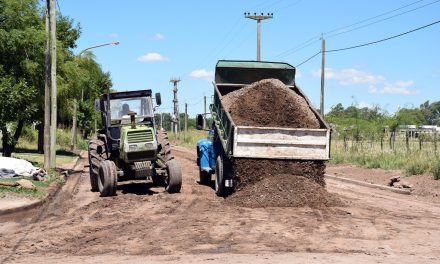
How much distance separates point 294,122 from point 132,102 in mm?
4670

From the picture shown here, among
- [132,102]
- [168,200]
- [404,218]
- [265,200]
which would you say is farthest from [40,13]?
[404,218]

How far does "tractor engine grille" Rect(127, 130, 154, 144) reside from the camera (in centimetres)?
1502

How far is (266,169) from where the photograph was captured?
13.4 metres

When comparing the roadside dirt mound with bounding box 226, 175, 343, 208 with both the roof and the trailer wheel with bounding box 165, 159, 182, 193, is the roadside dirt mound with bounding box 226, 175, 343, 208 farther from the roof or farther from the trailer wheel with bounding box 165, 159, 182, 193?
the roof

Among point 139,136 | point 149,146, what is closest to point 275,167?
point 149,146

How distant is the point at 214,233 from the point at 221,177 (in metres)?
4.75

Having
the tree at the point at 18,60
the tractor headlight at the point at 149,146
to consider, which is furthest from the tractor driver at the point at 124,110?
the tree at the point at 18,60

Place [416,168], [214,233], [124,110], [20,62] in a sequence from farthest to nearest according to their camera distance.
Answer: [20,62], [416,168], [124,110], [214,233]

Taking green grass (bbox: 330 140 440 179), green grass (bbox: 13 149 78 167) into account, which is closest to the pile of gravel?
green grass (bbox: 330 140 440 179)

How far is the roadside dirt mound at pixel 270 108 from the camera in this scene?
14.2 metres

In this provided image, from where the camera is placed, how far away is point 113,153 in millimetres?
16156

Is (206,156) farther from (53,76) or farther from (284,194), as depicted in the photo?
(53,76)

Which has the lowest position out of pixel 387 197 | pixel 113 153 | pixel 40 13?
pixel 387 197

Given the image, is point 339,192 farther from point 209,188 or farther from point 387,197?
point 209,188
